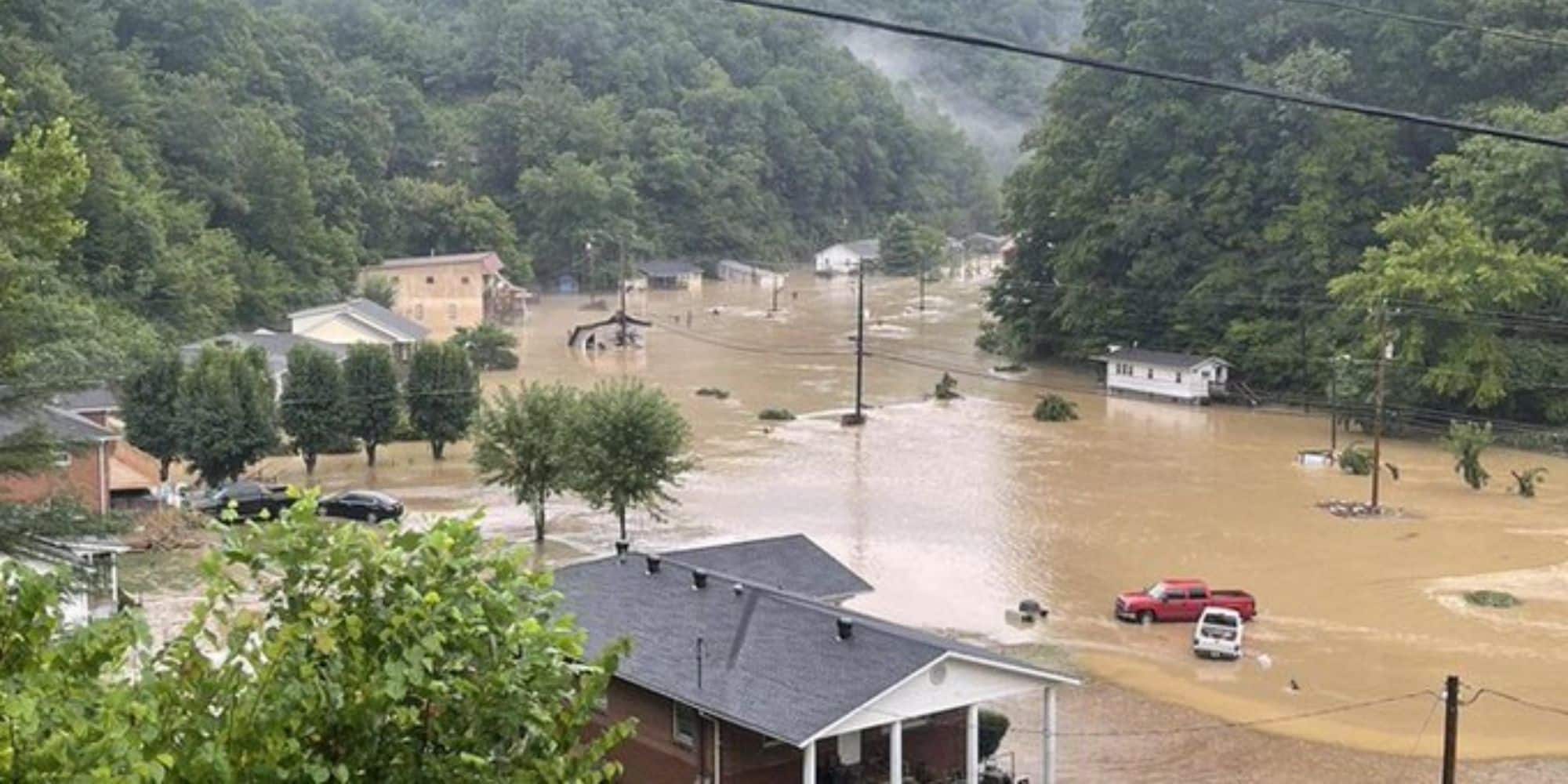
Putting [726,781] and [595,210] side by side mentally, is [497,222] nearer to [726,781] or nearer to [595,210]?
[595,210]

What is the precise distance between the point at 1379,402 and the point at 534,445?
1662cm

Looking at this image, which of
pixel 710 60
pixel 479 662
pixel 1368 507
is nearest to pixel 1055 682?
pixel 479 662

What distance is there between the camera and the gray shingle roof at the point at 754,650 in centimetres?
1323

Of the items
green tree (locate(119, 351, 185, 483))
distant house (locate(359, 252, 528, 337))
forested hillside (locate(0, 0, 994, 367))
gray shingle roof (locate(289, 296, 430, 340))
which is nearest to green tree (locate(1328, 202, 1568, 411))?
gray shingle roof (locate(289, 296, 430, 340))

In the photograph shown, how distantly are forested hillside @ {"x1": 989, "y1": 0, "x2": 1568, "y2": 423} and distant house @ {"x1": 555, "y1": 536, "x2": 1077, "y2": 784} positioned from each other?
2804cm

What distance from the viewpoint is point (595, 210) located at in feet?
246

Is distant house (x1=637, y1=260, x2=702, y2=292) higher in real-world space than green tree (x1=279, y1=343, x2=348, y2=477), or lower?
higher

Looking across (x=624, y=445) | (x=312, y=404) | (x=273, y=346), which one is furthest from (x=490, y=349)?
(x=624, y=445)

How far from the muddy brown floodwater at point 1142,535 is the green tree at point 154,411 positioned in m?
2.89

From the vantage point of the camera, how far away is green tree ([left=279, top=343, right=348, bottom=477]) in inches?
1232

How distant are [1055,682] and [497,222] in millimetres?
57653

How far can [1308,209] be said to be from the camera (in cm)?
4622

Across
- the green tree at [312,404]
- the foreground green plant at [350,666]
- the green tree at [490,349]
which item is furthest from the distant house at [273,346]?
the foreground green plant at [350,666]

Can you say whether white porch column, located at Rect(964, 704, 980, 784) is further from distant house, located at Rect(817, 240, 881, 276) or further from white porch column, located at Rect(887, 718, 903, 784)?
distant house, located at Rect(817, 240, 881, 276)
